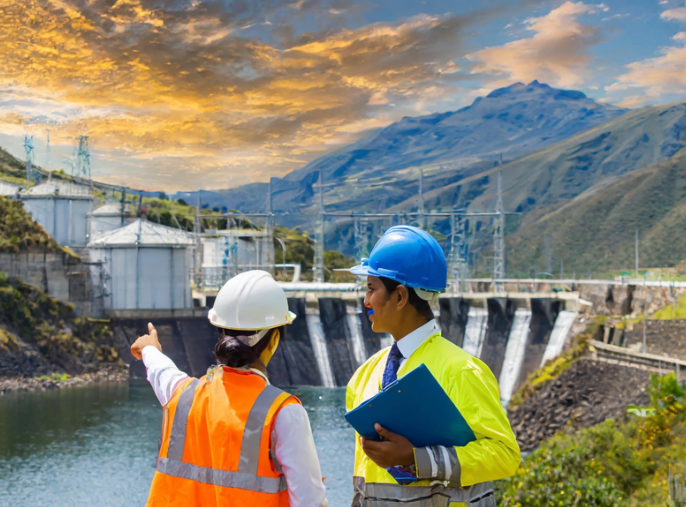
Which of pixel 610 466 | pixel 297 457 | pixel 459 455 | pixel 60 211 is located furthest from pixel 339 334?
pixel 459 455

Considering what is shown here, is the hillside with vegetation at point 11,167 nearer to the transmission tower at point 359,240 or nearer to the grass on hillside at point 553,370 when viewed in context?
the transmission tower at point 359,240

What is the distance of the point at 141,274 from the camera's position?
33.5m

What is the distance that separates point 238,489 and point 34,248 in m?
32.1

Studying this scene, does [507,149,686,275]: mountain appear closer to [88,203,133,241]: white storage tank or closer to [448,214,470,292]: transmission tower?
[448,214,470,292]: transmission tower

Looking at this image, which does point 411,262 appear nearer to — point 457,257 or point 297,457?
point 297,457

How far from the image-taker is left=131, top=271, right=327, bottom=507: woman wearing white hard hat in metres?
2.15

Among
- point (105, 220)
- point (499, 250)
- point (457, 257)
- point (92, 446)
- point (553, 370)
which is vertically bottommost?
point (92, 446)

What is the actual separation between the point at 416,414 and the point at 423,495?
297 millimetres

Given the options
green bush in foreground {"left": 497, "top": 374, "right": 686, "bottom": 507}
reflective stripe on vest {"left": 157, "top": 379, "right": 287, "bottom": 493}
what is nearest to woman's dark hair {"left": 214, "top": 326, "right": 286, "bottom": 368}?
reflective stripe on vest {"left": 157, "top": 379, "right": 287, "bottom": 493}

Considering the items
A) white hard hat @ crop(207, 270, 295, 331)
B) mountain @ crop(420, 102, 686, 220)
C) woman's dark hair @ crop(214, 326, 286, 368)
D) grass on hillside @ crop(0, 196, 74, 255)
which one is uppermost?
mountain @ crop(420, 102, 686, 220)

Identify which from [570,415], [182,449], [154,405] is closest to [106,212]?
[154,405]

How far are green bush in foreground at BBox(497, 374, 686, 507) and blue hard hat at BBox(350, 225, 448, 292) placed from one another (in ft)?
15.2

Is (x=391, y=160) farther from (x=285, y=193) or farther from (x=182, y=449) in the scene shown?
(x=182, y=449)

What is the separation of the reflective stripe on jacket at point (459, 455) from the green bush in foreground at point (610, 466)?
4565mm
